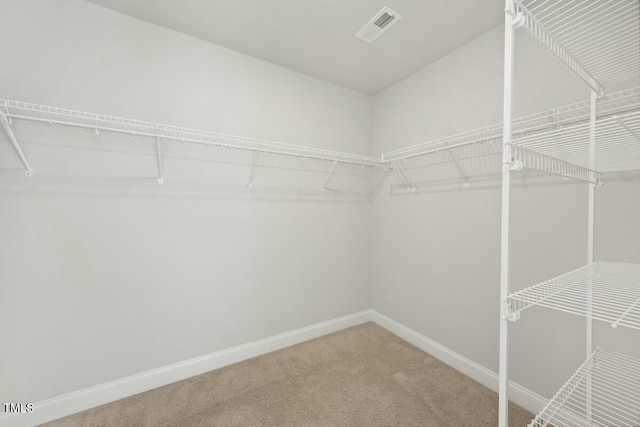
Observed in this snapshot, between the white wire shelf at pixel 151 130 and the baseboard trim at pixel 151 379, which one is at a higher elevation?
the white wire shelf at pixel 151 130

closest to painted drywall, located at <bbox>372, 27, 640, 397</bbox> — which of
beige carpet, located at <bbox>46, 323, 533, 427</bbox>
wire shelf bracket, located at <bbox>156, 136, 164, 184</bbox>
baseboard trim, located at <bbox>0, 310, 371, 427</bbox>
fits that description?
beige carpet, located at <bbox>46, 323, 533, 427</bbox>

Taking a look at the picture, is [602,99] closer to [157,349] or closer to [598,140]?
[598,140]

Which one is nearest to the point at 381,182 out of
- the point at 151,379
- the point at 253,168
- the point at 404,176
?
the point at 404,176

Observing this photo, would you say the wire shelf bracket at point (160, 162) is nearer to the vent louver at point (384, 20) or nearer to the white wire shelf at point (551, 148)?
the vent louver at point (384, 20)

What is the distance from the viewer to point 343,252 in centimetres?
256

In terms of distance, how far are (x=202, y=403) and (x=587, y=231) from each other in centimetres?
238

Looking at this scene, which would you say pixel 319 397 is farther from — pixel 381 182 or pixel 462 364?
pixel 381 182

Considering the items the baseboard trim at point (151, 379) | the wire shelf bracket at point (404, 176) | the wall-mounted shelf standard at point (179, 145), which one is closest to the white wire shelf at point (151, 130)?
the wall-mounted shelf standard at point (179, 145)

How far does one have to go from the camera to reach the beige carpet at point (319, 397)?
1.49 m

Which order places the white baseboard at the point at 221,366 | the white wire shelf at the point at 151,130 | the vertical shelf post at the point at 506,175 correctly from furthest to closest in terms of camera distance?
the white baseboard at the point at 221,366
the white wire shelf at the point at 151,130
the vertical shelf post at the point at 506,175

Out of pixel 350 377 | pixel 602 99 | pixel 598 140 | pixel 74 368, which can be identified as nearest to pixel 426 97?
pixel 602 99

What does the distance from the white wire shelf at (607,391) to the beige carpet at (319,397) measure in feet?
0.99

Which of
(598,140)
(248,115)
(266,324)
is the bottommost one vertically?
(266,324)

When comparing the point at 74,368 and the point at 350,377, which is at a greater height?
the point at 74,368
